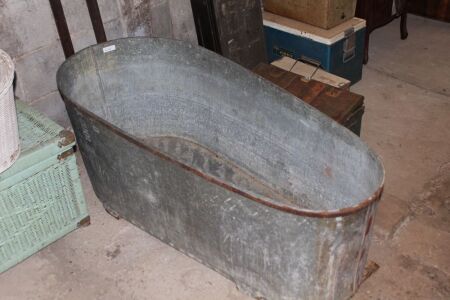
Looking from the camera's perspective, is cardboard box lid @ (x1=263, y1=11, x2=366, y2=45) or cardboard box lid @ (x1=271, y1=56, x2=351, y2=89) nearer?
cardboard box lid @ (x1=271, y1=56, x2=351, y2=89)

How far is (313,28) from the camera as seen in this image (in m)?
3.71

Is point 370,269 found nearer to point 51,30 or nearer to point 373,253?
point 373,253

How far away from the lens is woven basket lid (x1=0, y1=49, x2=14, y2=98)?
2.24 meters

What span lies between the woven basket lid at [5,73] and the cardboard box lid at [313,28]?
196 centimetres

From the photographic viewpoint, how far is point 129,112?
3.24m

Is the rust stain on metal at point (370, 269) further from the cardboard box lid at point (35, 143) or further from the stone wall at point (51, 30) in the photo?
the stone wall at point (51, 30)

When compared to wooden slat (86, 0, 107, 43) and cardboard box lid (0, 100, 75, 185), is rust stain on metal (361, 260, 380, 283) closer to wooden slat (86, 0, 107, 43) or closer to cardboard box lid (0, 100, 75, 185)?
cardboard box lid (0, 100, 75, 185)

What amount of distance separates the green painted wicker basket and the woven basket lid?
303 millimetres

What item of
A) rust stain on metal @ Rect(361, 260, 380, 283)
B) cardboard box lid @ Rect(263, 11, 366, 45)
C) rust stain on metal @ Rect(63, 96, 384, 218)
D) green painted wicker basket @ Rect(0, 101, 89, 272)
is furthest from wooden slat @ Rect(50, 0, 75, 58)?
rust stain on metal @ Rect(361, 260, 380, 283)

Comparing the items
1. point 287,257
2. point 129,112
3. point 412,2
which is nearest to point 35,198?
point 129,112

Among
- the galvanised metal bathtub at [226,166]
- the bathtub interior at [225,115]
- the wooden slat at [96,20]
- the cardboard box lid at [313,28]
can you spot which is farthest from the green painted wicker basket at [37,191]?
the cardboard box lid at [313,28]

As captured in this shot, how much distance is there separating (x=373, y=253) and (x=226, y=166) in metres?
0.92

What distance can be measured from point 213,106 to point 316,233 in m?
1.28

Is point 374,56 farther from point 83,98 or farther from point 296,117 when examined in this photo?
point 83,98
